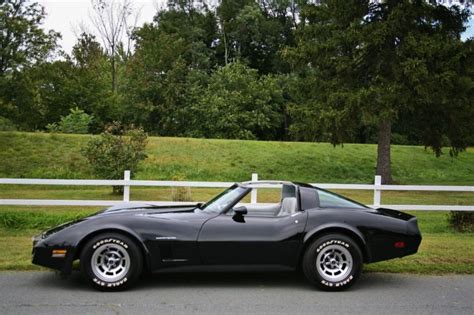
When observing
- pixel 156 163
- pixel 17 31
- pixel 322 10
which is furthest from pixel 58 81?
pixel 322 10

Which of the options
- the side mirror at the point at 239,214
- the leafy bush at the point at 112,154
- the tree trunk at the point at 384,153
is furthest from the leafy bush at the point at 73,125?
the side mirror at the point at 239,214

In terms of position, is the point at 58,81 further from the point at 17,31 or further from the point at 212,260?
the point at 212,260

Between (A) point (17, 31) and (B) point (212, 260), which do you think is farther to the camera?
(A) point (17, 31)

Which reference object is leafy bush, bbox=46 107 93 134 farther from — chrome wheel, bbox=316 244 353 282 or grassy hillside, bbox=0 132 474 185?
chrome wheel, bbox=316 244 353 282

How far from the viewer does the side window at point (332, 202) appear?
612 centimetres

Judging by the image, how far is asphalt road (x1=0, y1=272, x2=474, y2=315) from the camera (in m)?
→ 5.00

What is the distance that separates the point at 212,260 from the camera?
5.67 meters

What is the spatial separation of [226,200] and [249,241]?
2.44 feet

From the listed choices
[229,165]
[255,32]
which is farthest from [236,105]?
[255,32]

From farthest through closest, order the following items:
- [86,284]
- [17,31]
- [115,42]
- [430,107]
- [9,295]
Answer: [115,42]
[17,31]
[430,107]
[86,284]
[9,295]

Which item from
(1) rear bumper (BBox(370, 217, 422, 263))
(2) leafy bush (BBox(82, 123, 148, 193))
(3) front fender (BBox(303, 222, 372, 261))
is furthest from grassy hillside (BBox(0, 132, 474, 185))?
(1) rear bumper (BBox(370, 217, 422, 263))

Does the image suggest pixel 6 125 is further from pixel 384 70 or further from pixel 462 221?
pixel 462 221

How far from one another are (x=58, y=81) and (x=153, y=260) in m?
39.3

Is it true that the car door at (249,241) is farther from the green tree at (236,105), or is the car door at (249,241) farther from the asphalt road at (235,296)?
the green tree at (236,105)
